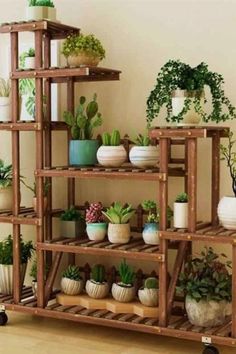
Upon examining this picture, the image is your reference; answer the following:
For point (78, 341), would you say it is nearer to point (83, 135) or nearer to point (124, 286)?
point (124, 286)

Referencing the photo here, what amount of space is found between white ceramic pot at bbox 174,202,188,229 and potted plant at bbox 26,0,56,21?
1216 millimetres

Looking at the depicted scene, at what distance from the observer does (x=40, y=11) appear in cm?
364

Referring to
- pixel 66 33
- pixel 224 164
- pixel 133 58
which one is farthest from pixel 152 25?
pixel 224 164

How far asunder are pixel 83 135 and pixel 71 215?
435 mm

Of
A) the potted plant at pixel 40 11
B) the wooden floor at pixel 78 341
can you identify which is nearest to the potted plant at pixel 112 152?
the potted plant at pixel 40 11

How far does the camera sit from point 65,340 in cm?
348

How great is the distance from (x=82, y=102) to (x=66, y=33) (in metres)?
0.40

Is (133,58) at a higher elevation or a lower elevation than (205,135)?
higher

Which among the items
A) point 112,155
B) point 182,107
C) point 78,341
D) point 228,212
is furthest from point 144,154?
point 78,341

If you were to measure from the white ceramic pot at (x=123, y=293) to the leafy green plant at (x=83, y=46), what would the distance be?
1189 millimetres

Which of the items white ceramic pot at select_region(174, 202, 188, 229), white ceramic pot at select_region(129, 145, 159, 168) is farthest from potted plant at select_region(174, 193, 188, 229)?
white ceramic pot at select_region(129, 145, 159, 168)

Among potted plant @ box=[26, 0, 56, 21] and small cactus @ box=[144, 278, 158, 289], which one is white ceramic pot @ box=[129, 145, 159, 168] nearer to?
small cactus @ box=[144, 278, 158, 289]

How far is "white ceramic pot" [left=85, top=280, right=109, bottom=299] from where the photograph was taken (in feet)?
11.8

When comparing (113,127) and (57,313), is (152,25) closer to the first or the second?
(113,127)
